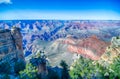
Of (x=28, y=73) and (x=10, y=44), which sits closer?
(x=28, y=73)

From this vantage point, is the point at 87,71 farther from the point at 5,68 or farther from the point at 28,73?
the point at 5,68

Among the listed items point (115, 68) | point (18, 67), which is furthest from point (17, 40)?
point (115, 68)

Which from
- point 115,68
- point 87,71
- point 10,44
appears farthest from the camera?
point 10,44

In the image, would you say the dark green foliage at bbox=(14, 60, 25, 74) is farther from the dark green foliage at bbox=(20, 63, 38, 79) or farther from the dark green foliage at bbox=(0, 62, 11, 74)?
the dark green foliage at bbox=(20, 63, 38, 79)

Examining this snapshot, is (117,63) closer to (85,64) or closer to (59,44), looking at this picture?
(85,64)

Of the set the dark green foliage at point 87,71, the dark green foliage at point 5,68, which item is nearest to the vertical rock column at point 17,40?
the dark green foliage at point 5,68

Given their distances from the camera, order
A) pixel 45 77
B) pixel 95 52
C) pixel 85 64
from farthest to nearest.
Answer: pixel 95 52
pixel 85 64
pixel 45 77

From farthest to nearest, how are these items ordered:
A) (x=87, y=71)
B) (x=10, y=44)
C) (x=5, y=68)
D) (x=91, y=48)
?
1. (x=91, y=48)
2. (x=10, y=44)
3. (x=87, y=71)
4. (x=5, y=68)

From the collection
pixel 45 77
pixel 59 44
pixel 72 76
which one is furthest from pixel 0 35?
pixel 59 44
